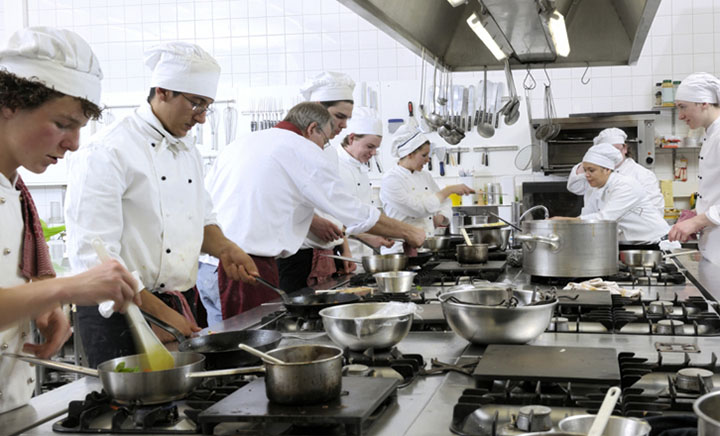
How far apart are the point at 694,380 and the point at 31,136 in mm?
1342

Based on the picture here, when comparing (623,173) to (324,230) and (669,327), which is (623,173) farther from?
(669,327)

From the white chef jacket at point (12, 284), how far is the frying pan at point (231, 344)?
0.85ft

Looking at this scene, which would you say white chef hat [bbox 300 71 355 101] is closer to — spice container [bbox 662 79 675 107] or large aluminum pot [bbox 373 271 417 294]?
large aluminum pot [bbox 373 271 417 294]

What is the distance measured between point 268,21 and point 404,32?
4.66m

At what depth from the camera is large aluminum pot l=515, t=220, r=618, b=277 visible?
7.63 ft

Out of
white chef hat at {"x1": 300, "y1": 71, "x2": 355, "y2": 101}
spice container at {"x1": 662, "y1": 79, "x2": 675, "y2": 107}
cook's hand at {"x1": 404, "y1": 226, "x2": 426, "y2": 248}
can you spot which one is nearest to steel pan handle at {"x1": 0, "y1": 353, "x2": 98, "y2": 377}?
cook's hand at {"x1": 404, "y1": 226, "x2": 426, "y2": 248}

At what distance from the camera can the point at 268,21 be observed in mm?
7328

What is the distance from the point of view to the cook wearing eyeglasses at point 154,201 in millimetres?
1859

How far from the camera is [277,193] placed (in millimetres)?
2928

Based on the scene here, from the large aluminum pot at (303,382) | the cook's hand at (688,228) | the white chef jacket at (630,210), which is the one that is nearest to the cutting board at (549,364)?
the large aluminum pot at (303,382)

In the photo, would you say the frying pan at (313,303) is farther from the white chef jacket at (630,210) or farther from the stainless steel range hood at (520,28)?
the white chef jacket at (630,210)

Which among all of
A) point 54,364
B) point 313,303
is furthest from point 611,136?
point 54,364

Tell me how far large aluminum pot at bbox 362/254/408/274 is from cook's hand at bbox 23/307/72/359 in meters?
1.45

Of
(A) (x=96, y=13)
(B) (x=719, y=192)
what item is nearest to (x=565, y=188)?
(B) (x=719, y=192)
